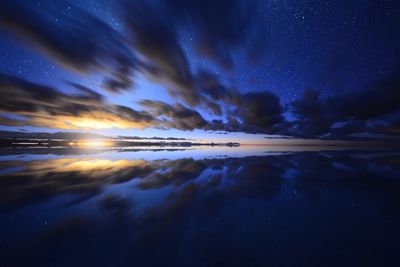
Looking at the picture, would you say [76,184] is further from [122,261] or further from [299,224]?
[299,224]

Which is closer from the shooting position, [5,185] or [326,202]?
[326,202]

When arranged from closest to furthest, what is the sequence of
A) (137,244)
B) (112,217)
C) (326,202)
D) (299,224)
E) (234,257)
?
(234,257), (137,244), (299,224), (112,217), (326,202)

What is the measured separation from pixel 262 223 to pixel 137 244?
3.85 meters

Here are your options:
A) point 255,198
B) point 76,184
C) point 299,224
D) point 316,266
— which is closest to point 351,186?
point 255,198

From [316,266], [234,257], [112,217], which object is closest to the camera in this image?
[316,266]

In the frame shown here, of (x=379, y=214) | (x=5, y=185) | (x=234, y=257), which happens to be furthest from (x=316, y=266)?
(x=5, y=185)

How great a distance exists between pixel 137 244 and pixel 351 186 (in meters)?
12.3

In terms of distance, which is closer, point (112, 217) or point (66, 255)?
point (66, 255)

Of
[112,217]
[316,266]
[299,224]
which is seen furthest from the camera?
[112,217]

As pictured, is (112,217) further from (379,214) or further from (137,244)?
(379,214)

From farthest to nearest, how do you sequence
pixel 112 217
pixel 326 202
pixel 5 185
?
pixel 5 185
pixel 326 202
pixel 112 217

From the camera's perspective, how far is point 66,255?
14.1ft

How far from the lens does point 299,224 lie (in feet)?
20.0

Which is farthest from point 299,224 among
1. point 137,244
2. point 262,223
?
point 137,244
